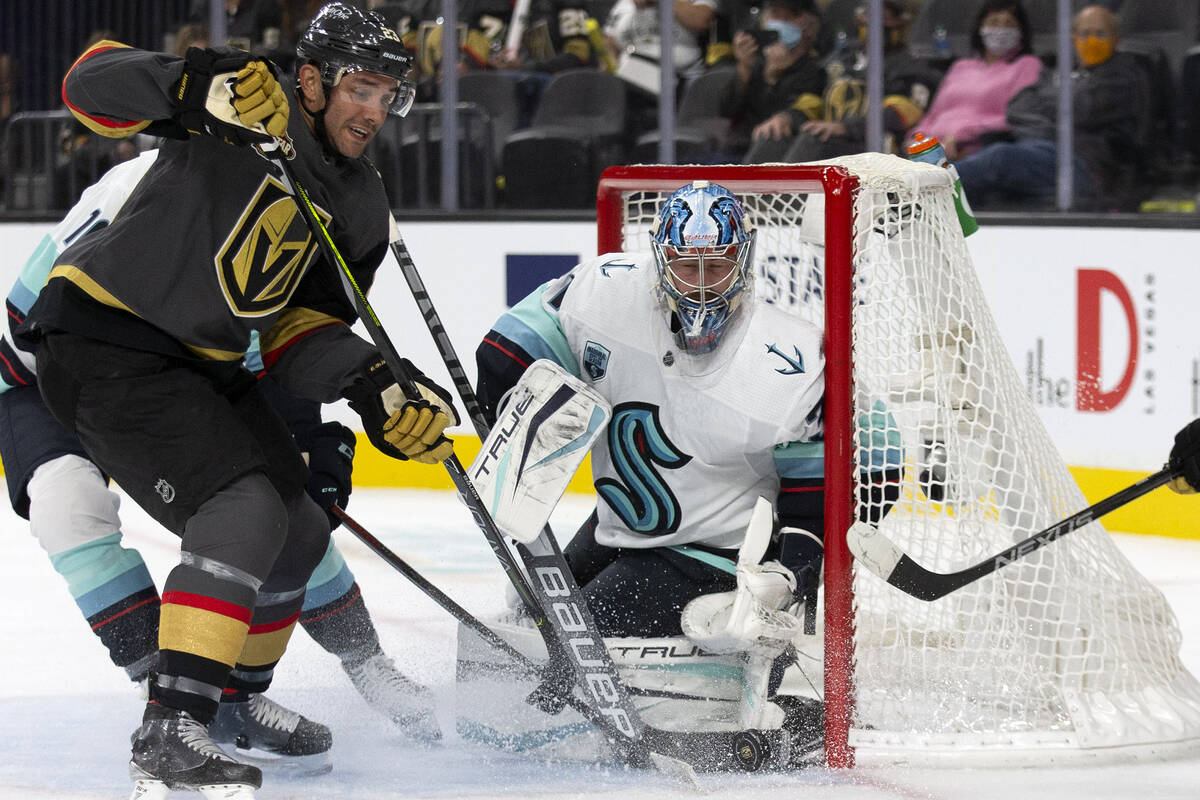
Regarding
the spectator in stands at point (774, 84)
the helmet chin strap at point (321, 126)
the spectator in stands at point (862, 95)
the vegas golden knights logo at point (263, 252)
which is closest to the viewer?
the vegas golden knights logo at point (263, 252)

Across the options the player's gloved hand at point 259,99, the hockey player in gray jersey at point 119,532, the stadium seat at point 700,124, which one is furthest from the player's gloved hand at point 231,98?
the stadium seat at point 700,124

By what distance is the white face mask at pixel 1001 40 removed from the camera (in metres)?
4.57

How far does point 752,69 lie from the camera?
5.02m

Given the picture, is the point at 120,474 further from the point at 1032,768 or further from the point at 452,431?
the point at 452,431

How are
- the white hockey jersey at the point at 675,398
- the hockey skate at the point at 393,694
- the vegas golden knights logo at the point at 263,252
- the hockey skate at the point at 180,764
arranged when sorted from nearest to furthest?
the hockey skate at the point at 180,764 → the vegas golden knights logo at the point at 263,252 → the white hockey jersey at the point at 675,398 → the hockey skate at the point at 393,694

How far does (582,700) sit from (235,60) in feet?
3.39

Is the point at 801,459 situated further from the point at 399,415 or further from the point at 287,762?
the point at 287,762

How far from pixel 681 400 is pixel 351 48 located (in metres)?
0.72

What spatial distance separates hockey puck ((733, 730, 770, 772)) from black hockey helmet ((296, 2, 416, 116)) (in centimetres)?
102

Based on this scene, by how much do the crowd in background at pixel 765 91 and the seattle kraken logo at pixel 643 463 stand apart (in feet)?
7.44

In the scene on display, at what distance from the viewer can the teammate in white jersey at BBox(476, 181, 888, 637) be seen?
2.50 meters

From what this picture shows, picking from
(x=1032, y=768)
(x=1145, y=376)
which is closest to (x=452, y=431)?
(x=1145, y=376)

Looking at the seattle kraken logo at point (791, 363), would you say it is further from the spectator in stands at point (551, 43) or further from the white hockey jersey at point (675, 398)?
the spectator in stands at point (551, 43)

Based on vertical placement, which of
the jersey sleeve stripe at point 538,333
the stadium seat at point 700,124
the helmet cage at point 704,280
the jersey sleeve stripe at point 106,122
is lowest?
the jersey sleeve stripe at point 538,333
